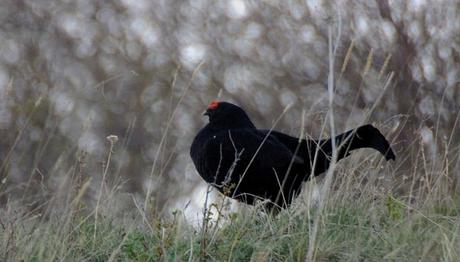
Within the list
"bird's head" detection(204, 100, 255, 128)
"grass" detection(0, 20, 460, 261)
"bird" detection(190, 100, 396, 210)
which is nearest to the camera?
"grass" detection(0, 20, 460, 261)

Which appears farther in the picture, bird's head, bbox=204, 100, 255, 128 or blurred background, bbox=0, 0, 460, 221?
blurred background, bbox=0, 0, 460, 221

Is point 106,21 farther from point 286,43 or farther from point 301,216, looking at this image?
point 301,216

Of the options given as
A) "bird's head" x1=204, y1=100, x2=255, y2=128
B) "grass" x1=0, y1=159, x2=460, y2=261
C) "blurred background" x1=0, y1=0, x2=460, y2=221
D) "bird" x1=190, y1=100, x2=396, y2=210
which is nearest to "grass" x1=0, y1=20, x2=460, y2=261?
"grass" x1=0, y1=159, x2=460, y2=261

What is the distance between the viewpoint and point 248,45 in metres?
8.12

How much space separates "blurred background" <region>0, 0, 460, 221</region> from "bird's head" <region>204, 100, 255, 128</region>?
2604 mm

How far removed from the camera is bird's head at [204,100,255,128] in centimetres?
471

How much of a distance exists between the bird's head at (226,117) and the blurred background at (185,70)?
260 centimetres

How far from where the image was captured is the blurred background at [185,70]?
757 cm

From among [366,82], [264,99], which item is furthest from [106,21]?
[366,82]

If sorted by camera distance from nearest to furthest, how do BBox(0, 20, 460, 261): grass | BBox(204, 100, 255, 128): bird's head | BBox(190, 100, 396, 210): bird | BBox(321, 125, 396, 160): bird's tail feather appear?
BBox(0, 20, 460, 261): grass < BBox(321, 125, 396, 160): bird's tail feather < BBox(190, 100, 396, 210): bird < BBox(204, 100, 255, 128): bird's head

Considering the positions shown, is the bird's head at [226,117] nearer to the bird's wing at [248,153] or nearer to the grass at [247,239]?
the bird's wing at [248,153]

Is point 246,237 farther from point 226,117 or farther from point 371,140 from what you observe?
point 226,117

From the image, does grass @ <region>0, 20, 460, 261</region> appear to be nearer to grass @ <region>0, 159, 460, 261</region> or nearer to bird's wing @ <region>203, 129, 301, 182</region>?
grass @ <region>0, 159, 460, 261</region>

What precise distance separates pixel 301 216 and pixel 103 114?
4.41 metres
